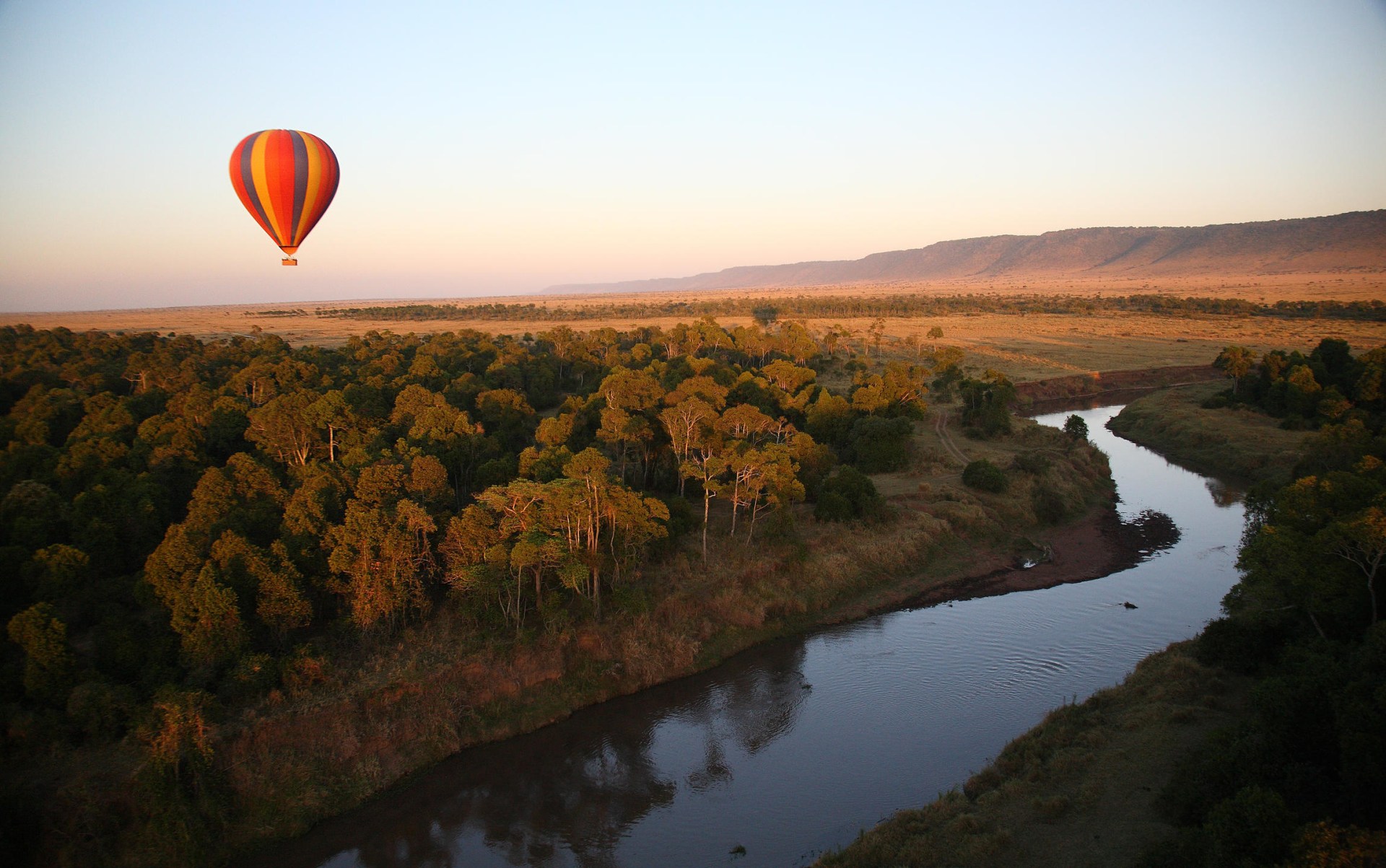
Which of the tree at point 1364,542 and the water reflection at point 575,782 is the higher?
the tree at point 1364,542

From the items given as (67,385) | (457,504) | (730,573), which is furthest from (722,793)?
(67,385)

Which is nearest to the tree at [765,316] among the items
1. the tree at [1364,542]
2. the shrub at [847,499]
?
the shrub at [847,499]

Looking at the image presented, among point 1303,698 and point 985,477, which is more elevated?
point 1303,698

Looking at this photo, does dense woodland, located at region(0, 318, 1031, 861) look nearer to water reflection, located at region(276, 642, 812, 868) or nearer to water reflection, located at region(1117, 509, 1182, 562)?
water reflection, located at region(276, 642, 812, 868)

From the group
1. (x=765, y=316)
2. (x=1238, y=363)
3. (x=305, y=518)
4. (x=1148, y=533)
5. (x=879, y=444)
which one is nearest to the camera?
(x=305, y=518)

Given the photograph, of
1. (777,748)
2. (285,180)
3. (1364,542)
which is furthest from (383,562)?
(1364,542)

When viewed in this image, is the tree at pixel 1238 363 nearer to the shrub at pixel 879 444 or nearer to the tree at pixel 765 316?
the shrub at pixel 879 444

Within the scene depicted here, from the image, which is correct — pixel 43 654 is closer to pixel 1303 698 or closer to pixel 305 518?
pixel 305 518
